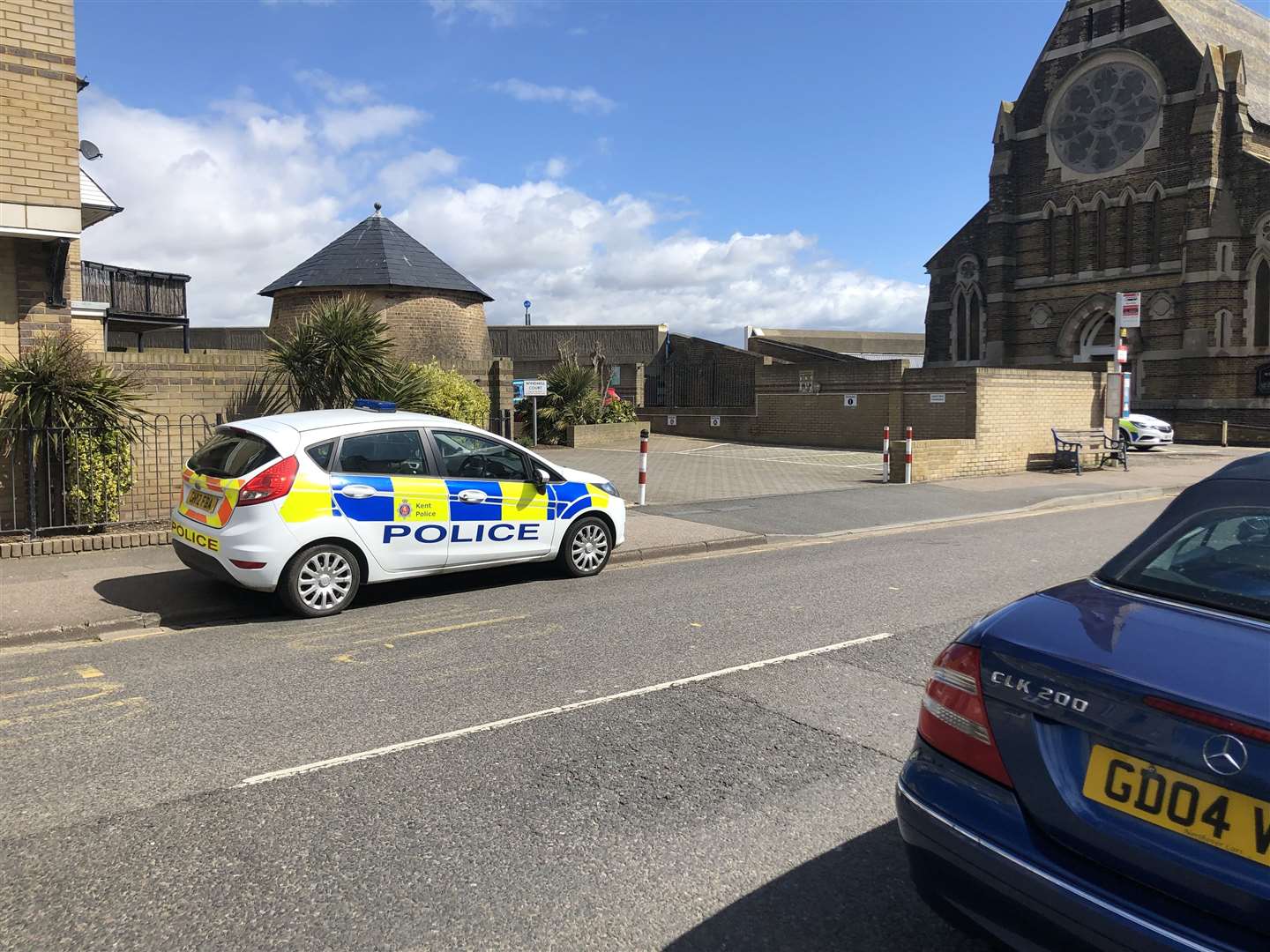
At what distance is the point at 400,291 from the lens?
3566 cm

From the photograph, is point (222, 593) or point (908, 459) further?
point (908, 459)

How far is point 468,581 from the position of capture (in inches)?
356

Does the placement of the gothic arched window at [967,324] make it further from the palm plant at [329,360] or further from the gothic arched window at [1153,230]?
→ the palm plant at [329,360]

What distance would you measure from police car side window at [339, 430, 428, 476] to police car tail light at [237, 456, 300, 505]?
1.48 ft

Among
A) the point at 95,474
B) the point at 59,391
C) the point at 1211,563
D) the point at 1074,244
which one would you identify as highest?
the point at 1074,244

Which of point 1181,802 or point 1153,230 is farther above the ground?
point 1153,230

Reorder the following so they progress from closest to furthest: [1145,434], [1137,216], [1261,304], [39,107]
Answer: [39,107]
[1145,434]
[1261,304]
[1137,216]

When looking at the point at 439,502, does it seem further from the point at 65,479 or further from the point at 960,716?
the point at 960,716

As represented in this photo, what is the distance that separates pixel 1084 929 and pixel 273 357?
11.8m

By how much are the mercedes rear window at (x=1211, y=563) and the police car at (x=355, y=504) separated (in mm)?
5832

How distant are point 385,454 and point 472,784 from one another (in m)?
4.29

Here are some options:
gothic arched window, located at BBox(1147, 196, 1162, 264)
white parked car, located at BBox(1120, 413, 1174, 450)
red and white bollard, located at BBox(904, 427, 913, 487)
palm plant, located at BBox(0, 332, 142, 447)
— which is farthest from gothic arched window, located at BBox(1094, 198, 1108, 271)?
palm plant, located at BBox(0, 332, 142, 447)

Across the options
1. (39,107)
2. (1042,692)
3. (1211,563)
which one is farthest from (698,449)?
(1042,692)

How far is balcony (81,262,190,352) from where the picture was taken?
21297mm
